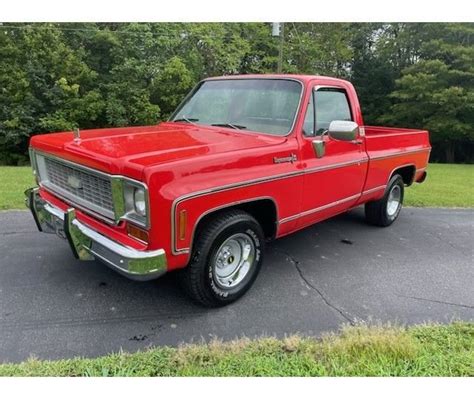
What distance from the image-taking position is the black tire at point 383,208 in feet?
18.6

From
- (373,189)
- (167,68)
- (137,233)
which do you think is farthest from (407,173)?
(167,68)

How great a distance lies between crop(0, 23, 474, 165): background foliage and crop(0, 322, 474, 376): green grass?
54.2 feet

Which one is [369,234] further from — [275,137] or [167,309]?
[167,309]

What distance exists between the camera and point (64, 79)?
17172 mm

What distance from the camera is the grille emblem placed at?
332 cm

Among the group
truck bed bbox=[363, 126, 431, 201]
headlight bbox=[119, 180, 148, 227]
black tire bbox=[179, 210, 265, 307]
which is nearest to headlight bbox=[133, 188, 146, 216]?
headlight bbox=[119, 180, 148, 227]

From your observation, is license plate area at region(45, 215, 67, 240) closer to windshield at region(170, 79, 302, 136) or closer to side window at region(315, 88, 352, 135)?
windshield at region(170, 79, 302, 136)

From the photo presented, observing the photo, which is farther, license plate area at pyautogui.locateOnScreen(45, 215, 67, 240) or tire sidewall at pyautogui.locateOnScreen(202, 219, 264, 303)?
license plate area at pyautogui.locateOnScreen(45, 215, 67, 240)

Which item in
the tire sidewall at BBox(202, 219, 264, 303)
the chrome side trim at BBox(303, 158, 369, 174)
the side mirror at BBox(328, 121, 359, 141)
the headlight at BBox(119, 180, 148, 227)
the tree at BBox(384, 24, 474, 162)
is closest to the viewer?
the headlight at BBox(119, 180, 148, 227)

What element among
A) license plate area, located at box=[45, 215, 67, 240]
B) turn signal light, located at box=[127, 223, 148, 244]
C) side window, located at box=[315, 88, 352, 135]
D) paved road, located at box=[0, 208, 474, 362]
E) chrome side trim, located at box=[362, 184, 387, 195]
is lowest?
paved road, located at box=[0, 208, 474, 362]

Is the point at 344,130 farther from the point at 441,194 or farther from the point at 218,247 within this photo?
the point at 441,194

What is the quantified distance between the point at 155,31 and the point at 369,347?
19.0 metres

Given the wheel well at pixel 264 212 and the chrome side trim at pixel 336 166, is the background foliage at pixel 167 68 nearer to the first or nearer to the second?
the chrome side trim at pixel 336 166

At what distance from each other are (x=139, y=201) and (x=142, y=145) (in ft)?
2.17
